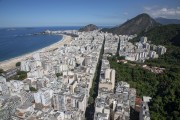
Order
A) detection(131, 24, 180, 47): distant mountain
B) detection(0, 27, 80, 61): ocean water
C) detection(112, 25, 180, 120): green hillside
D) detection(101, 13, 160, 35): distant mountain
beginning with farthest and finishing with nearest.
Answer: detection(101, 13, 160, 35): distant mountain, detection(0, 27, 80, 61): ocean water, detection(131, 24, 180, 47): distant mountain, detection(112, 25, 180, 120): green hillside

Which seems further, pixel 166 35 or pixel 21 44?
pixel 21 44

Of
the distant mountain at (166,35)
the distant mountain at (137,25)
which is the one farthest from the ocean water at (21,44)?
the distant mountain at (166,35)

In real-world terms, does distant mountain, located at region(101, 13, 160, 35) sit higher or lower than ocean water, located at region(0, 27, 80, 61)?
higher

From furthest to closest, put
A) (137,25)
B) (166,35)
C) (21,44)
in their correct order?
(137,25) < (21,44) < (166,35)

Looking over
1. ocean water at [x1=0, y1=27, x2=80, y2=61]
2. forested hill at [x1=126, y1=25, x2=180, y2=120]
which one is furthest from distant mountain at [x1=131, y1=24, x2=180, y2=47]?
ocean water at [x1=0, y1=27, x2=80, y2=61]

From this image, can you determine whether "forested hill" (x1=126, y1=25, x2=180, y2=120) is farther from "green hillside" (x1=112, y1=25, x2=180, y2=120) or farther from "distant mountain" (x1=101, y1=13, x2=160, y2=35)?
"distant mountain" (x1=101, y1=13, x2=160, y2=35)

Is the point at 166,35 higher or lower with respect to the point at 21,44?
higher

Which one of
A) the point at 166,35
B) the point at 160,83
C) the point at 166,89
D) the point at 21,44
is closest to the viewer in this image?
the point at 166,89

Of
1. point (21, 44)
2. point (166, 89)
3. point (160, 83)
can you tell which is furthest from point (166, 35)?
point (21, 44)

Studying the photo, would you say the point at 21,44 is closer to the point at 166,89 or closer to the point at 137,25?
the point at 137,25

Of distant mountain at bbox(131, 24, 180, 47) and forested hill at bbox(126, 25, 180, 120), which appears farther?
distant mountain at bbox(131, 24, 180, 47)

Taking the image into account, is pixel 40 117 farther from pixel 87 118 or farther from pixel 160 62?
pixel 160 62
